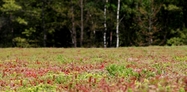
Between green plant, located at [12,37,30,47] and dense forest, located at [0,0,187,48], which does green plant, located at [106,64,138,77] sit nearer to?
dense forest, located at [0,0,187,48]

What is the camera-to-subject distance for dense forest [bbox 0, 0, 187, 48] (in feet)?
178

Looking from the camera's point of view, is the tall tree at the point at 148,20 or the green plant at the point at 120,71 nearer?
the green plant at the point at 120,71

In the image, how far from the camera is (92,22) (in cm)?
5525

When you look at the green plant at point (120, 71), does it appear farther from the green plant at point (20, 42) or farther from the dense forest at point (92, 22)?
the green plant at point (20, 42)

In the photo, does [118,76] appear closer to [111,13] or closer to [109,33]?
[111,13]

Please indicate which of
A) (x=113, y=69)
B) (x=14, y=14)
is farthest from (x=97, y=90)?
(x=14, y=14)

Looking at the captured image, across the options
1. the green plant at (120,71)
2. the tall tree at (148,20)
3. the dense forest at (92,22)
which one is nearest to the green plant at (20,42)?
the dense forest at (92,22)

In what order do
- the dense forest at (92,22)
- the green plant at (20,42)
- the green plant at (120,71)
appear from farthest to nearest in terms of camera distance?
the green plant at (20,42), the dense forest at (92,22), the green plant at (120,71)

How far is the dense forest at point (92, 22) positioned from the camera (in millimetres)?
54188

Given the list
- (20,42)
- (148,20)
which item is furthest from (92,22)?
(20,42)

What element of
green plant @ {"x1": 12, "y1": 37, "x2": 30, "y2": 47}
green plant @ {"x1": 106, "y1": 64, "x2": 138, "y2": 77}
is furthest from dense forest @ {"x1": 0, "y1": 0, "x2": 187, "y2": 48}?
green plant @ {"x1": 106, "y1": 64, "x2": 138, "y2": 77}

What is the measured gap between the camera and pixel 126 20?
60031mm

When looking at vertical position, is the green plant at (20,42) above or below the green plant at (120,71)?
below

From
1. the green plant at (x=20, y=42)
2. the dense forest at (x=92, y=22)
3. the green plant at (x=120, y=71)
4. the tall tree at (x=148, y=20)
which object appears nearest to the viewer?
the green plant at (x=120, y=71)
